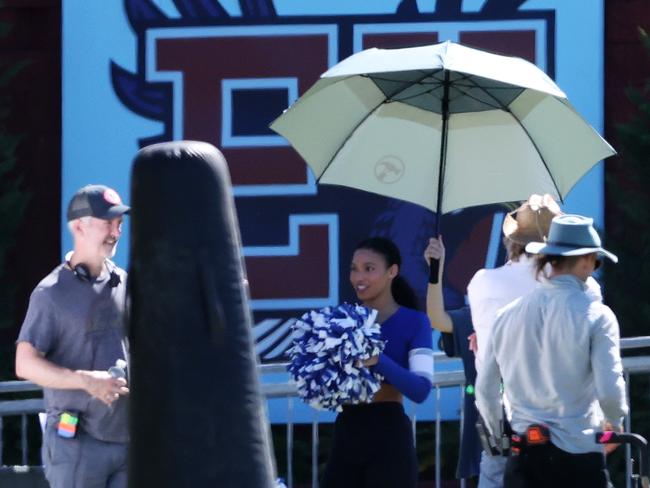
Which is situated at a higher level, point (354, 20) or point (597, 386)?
point (354, 20)

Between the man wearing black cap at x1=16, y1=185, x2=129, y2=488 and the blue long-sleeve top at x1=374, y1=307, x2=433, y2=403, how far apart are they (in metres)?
1.01

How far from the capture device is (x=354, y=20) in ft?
28.3

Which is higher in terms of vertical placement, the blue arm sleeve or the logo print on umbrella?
the logo print on umbrella

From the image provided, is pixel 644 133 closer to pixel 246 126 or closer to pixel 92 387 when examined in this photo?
pixel 246 126

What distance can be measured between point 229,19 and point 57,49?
124 centimetres

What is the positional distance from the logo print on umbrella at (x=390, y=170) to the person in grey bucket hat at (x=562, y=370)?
4.62ft

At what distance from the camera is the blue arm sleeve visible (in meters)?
5.68

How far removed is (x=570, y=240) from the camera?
5273 mm

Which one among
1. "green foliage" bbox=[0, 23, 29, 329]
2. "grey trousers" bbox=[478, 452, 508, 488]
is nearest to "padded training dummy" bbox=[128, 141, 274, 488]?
"grey trousers" bbox=[478, 452, 508, 488]

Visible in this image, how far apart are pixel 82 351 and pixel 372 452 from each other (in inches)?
45.1

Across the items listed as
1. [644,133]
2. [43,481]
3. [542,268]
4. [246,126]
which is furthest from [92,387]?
[644,133]

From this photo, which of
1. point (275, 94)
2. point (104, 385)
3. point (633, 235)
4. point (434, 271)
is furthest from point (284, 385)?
point (633, 235)

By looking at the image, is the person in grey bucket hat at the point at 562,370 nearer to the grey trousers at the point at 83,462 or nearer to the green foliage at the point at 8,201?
the grey trousers at the point at 83,462

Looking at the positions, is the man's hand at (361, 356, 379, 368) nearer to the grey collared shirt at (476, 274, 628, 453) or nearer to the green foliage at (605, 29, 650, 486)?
the grey collared shirt at (476, 274, 628, 453)
